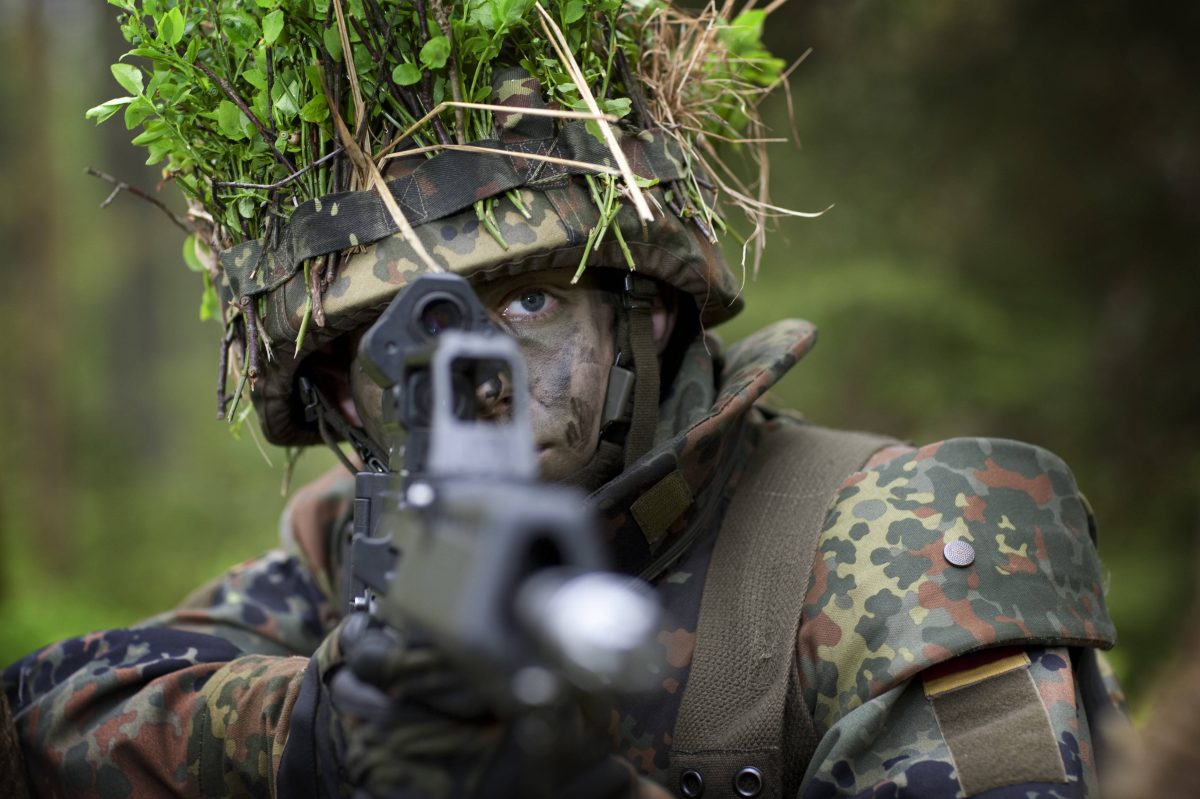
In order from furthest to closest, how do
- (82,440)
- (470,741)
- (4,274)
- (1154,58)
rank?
(4,274) → (82,440) → (1154,58) → (470,741)

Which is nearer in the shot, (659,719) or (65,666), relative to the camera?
(659,719)

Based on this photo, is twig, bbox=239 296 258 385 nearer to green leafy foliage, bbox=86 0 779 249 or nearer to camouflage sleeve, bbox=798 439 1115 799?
green leafy foliage, bbox=86 0 779 249

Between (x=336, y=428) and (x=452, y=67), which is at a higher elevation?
(x=452, y=67)

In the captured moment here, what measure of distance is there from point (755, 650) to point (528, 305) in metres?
0.98

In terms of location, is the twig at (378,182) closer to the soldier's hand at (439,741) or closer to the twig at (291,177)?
the twig at (291,177)

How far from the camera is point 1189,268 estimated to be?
17.0 feet

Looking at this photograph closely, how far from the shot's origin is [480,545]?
4.20 feet

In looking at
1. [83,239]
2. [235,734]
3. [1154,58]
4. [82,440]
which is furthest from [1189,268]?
[83,239]

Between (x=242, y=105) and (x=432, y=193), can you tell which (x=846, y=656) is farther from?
(x=242, y=105)

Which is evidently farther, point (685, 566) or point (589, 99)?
point (685, 566)

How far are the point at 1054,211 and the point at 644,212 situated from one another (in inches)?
153

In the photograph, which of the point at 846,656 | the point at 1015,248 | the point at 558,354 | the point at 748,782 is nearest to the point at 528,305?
the point at 558,354

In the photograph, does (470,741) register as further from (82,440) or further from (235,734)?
(82,440)

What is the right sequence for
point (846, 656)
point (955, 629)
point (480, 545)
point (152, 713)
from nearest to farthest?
point (480, 545) → point (955, 629) → point (846, 656) → point (152, 713)
